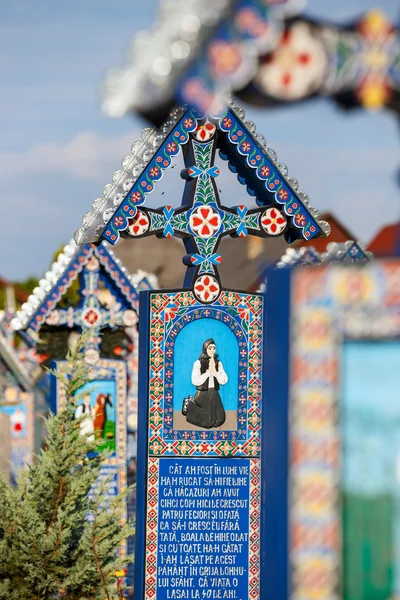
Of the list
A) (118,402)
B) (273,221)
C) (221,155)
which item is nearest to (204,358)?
(273,221)

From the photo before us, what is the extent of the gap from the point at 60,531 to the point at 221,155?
9.26 ft

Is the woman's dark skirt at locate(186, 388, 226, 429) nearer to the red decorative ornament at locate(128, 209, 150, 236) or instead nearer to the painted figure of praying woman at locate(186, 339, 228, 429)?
the painted figure of praying woman at locate(186, 339, 228, 429)

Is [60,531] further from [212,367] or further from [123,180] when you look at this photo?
[123,180]

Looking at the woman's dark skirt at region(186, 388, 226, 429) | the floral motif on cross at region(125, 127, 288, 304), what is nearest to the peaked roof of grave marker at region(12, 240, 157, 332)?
the floral motif on cross at region(125, 127, 288, 304)

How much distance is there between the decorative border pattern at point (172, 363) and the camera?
344 inches

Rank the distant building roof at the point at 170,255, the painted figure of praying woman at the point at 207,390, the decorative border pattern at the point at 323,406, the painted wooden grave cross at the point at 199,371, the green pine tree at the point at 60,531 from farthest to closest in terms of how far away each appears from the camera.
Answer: the distant building roof at the point at 170,255 < the painted figure of praying woman at the point at 207,390 < the painted wooden grave cross at the point at 199,371 < the green pine tree at the point at 60,531 < the decorative border pattern at the point at 323,406

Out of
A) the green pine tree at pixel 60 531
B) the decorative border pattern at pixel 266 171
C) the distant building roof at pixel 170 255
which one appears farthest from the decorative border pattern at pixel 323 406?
the distant building roof at pixel 170 255

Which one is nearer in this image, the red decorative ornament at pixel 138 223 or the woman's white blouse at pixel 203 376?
the red decorative ornament at pixel 138 223

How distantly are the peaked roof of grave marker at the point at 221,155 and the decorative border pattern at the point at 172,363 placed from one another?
61 cm

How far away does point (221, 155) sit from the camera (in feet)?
30.0

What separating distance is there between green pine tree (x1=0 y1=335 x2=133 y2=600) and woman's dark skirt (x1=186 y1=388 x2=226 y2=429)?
31.2 inches

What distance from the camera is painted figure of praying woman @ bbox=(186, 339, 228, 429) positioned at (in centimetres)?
883

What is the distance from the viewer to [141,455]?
28.6 feet

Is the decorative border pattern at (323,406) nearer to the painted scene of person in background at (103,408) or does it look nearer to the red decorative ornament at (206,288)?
the red decorative ornament at (206,288)
